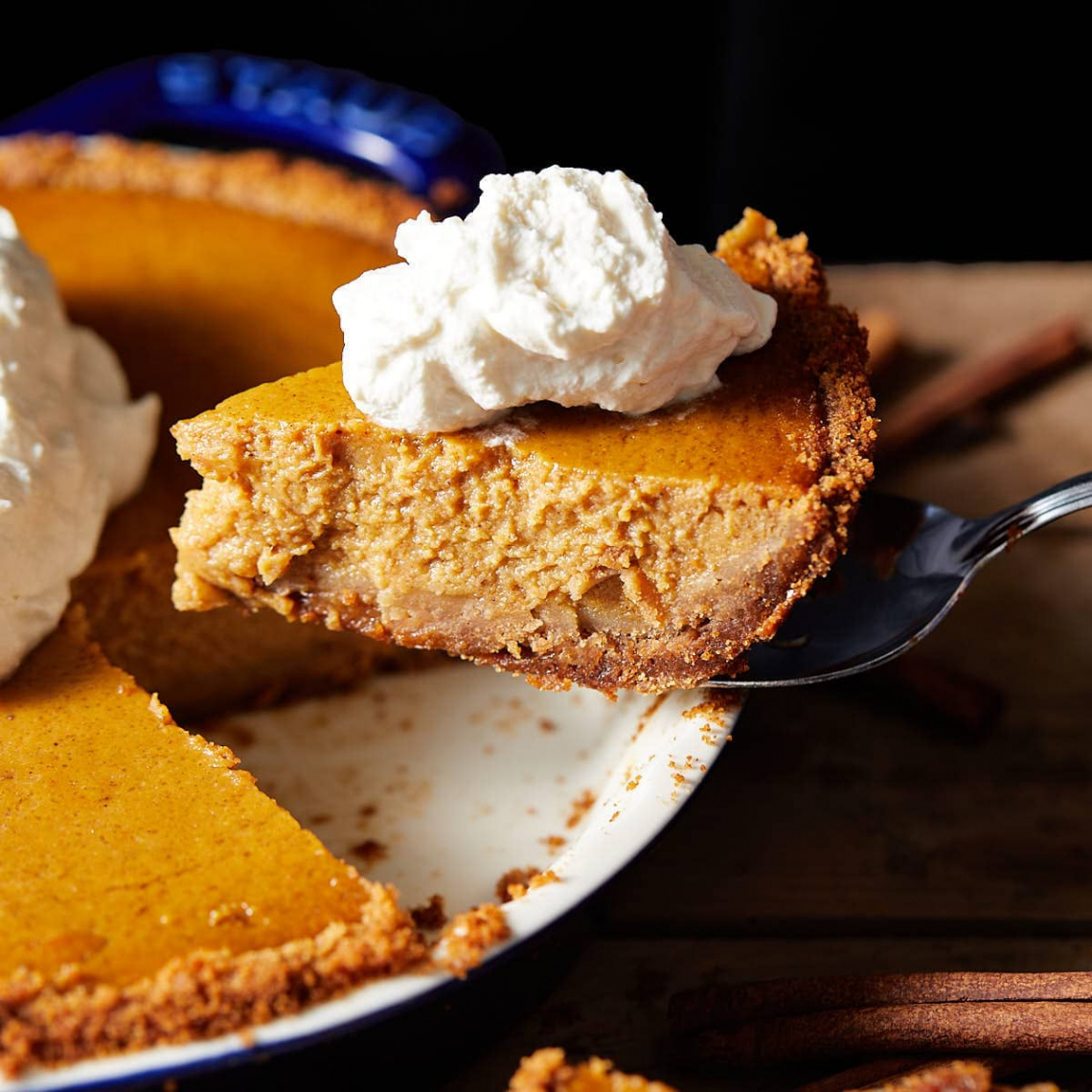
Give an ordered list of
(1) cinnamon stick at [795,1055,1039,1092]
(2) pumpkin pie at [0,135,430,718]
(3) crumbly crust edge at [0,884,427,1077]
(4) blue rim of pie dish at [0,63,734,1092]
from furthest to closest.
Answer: (4) blue rim of pie dish at [0,63,734,1092] → (2) pumpkin pie at [0,135,430,718] → (1) cinnamon stick at [795,1055,1039,1092] → (3) crumbly crust edge at [0,884,427,1077]

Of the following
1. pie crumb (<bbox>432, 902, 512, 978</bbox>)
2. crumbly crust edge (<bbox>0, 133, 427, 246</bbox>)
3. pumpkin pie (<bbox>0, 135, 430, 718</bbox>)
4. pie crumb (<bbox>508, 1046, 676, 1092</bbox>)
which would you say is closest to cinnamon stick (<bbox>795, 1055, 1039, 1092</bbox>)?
pie crumb (<bbox>508, 1046, 676, 1092</bbox>)

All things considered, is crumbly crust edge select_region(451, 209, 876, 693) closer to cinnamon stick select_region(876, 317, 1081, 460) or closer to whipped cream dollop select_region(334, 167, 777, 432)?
whipped cream dollop select_region(334, 167, 777, 432)

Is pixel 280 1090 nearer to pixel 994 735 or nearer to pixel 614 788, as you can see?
pixel 614 788

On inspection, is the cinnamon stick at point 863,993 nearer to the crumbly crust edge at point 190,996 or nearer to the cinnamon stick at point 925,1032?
the cinnamon stick at point 925,1032

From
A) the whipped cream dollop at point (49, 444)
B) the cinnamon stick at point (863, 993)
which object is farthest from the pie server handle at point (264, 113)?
the cinnamon stick at point (863, 993)

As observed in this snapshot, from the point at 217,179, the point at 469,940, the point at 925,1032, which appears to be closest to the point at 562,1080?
the point at 469,940
